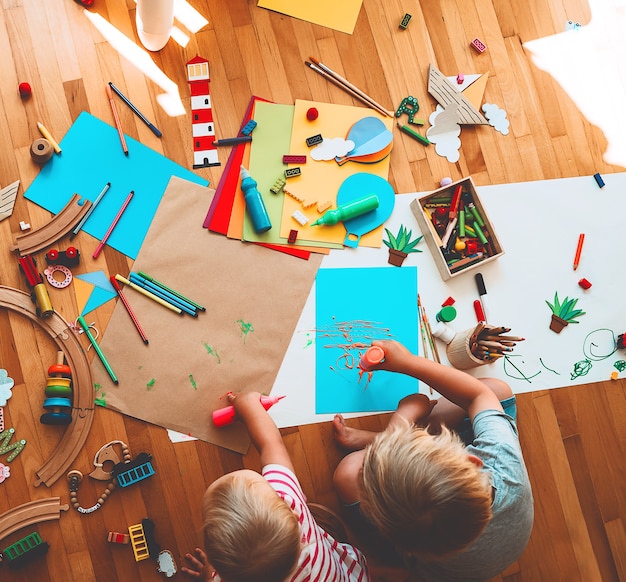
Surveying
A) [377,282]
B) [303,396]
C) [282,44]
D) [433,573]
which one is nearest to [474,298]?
[377,282]

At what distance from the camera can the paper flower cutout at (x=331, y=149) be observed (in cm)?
128

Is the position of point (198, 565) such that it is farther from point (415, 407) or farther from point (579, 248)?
point (579, 248)

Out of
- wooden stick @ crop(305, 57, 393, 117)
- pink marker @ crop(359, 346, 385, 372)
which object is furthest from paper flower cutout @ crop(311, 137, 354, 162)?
pink marker @ crop(359, 346, 385, 372)

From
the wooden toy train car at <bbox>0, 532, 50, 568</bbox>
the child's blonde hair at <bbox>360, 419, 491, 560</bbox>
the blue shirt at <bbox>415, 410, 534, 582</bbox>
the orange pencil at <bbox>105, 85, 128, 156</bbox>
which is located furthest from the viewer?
the orange pencil at <bbox>105, 85, 128, 156</bbox>

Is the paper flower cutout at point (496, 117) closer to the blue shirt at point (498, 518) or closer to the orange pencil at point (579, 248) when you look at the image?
the orange pencil at point (579, 248)

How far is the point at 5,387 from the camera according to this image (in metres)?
1.21

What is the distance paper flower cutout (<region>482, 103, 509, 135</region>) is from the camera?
52.7 inches

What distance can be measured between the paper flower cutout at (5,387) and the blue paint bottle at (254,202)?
0.63 meters

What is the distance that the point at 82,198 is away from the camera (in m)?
1.25

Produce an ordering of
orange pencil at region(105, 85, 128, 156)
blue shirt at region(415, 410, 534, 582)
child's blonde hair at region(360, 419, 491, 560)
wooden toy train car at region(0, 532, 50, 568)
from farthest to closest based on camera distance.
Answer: orange pencil at region(105, 85, 128, 156)
wooden toy train car at region(0, 532, 50, 568)
blue shirt at region(415, 410, 534, 582)
child's blonde hair at region(360, 419, 491, 560)

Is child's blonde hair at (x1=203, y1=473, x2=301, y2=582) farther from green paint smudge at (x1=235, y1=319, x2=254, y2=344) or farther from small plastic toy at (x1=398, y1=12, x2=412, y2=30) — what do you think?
small plastic toy at (x1=398, y1=12, x2=412, y2=30)

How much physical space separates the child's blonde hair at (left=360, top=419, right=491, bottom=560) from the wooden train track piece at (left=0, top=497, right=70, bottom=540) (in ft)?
2.34

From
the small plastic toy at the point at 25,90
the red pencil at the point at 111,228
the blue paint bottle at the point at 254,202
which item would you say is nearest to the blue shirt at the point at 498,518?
the blue paint bottle at the point at 254,202

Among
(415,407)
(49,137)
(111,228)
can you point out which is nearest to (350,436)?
(415,407)
